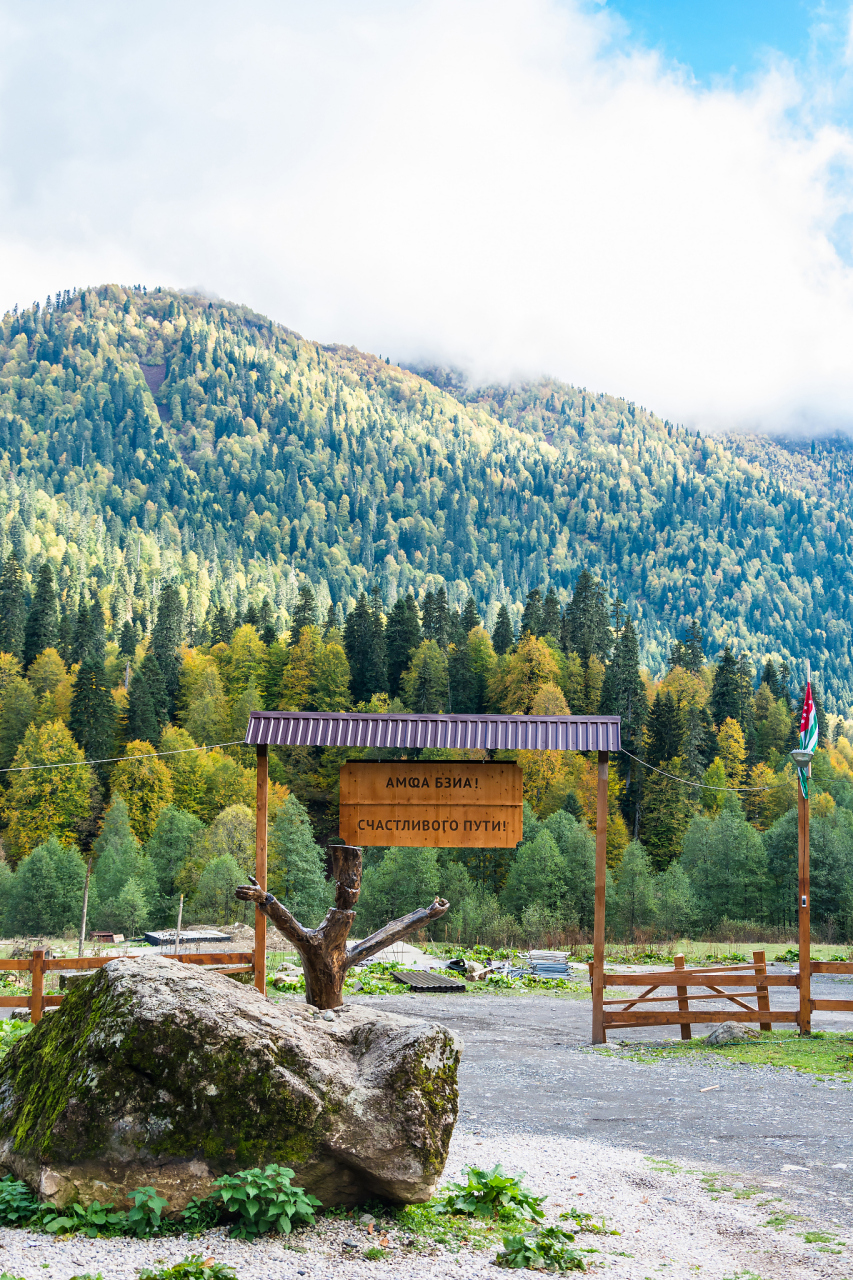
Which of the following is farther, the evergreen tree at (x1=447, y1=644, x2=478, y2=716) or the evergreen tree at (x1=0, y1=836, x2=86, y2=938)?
the evergreen tree at (x1=447, y1=644, x2=478, y2=716)

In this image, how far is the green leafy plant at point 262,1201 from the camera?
24.2 ft

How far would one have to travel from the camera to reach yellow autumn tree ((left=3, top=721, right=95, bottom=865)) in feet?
269

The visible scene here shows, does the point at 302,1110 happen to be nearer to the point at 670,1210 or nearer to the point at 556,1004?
the point at 670,1210

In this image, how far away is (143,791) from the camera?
85.2 metres

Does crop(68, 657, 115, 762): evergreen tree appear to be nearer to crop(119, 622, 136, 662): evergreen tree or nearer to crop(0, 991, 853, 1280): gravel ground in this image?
crop(119, 622, 136, 662): evergreen tree

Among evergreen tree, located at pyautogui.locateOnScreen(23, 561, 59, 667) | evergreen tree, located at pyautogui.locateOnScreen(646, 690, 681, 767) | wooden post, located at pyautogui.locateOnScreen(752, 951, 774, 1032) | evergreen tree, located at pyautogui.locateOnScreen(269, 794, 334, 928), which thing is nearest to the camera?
wooden post, located at pyautogui.locateOnScreen(752, 951, 774, 1032)

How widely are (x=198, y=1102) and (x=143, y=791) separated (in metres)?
81.3

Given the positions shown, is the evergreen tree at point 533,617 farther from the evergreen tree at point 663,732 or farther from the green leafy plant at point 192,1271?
the green leafy plant at point 192,1271

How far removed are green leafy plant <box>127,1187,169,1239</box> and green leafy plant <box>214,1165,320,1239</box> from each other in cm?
44

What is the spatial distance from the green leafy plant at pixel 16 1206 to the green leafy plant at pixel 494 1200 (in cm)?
329

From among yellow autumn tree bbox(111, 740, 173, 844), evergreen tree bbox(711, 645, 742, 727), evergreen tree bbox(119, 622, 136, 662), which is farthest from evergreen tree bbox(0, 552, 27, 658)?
evergreen tree bbox(711, 645, 742, 727)

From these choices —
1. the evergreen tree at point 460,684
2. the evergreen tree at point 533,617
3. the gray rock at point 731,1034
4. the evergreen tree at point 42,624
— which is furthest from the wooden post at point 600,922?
the evergreen tree at point 42,624

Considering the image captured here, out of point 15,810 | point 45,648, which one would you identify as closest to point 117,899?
point 15,810

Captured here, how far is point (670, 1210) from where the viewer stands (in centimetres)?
898
